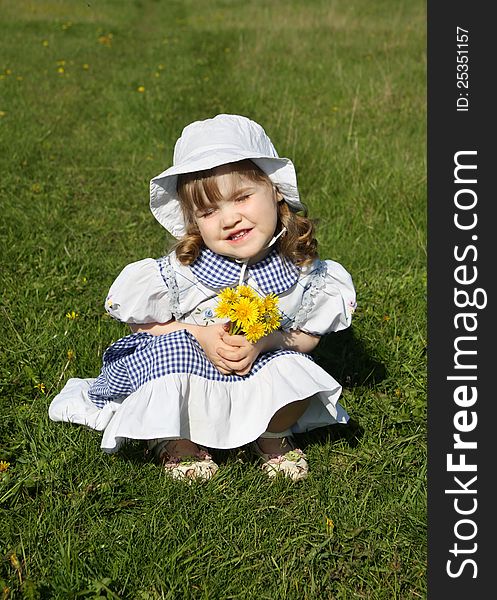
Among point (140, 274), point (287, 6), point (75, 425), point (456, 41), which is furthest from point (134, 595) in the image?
point (287, 6)

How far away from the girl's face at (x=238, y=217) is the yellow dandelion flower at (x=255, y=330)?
1.11ft

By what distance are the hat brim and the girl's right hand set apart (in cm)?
45

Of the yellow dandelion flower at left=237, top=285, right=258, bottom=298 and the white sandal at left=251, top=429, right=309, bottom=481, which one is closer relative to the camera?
the yellow dandelion flower at left=237, top=285, right=258, bottom=298

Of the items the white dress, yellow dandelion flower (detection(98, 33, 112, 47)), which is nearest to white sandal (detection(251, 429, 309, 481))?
the white dress

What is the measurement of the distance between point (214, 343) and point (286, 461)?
538 millimetres

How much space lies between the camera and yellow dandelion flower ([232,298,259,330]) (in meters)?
2.62

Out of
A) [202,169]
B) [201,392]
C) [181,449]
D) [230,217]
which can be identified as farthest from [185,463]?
[202,169]

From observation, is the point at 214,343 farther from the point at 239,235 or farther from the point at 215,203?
the point at 215,203

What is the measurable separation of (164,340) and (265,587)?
3.13 feet

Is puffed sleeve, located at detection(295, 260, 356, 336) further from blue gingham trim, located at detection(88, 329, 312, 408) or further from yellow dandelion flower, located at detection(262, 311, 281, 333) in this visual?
yellow dandelion flower, located at detection(262, 311, 281, 333)

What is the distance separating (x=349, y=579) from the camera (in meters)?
2.45

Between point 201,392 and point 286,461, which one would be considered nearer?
point 201,392

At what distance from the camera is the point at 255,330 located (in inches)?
104

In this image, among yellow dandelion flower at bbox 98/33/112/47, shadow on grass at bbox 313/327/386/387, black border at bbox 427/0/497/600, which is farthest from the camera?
yellow dandelion flower at bbox 98/33/112/47
